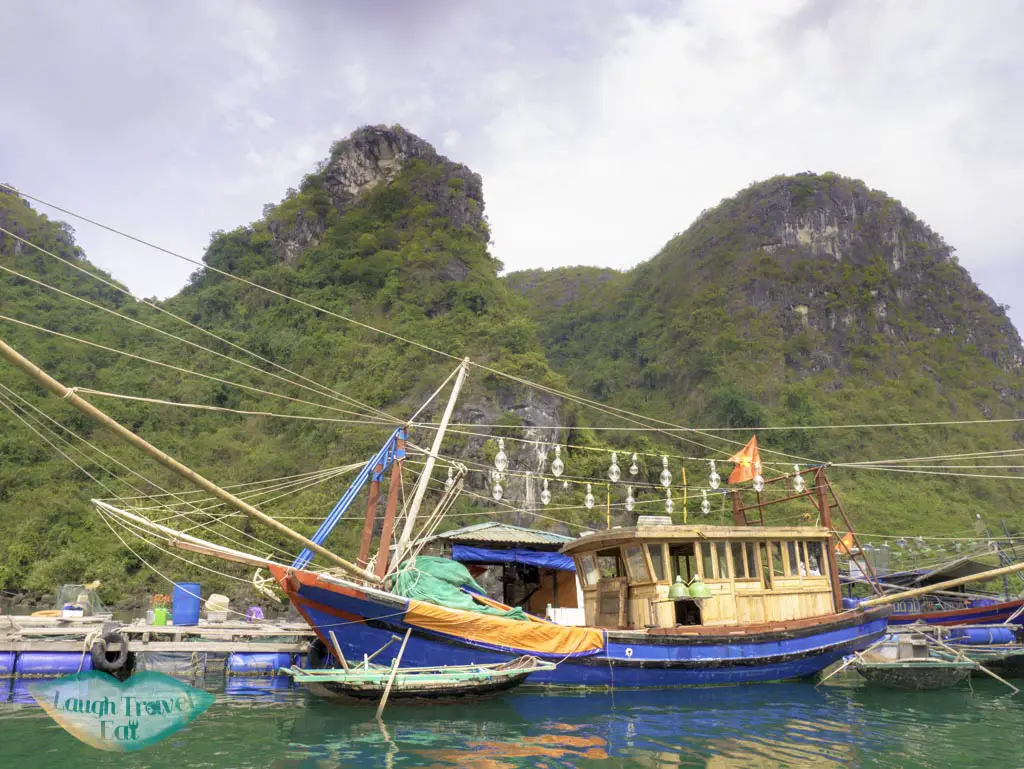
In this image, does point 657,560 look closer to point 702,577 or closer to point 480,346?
point 702,577

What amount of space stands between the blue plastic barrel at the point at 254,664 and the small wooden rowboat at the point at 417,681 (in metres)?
4.15

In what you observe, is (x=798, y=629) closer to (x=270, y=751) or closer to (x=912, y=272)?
(x=270, y=751)

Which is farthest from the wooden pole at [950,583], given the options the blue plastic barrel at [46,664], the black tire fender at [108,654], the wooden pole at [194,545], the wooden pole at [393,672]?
the blue plastic barrel at [46,664]

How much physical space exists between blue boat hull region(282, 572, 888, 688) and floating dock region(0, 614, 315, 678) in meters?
3.72

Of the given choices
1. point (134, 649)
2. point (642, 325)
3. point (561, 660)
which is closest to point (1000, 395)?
point (642, 325)

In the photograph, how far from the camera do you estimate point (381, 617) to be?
39.3ft

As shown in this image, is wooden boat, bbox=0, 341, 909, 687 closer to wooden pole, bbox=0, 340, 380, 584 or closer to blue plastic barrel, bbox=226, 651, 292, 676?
blue plastic barrel, bbox=226, 651, 292, 676

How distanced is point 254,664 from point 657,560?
8803 mm

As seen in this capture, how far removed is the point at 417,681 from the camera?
36.3 feet

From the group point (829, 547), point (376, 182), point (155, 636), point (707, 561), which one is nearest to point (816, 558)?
point (829, 547)

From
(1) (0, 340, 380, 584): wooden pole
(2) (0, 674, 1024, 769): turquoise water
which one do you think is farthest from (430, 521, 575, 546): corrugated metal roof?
(1) (0, 340, 380, 584): wooden pole

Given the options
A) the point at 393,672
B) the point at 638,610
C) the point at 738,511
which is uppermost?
the point at 738,511

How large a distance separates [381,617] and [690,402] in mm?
48887

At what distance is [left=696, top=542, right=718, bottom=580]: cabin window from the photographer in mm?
14453
